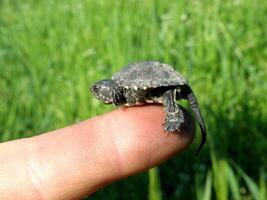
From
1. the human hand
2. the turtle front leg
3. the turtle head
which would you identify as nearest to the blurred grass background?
the turtle front leg

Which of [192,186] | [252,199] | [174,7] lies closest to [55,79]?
[174,7]

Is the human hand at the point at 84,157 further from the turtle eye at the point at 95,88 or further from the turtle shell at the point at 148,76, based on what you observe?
the turtle eye at the point at 95,88

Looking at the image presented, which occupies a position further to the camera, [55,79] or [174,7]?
[174,7]

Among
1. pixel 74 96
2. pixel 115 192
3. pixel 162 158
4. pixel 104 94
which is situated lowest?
pixel 115 192

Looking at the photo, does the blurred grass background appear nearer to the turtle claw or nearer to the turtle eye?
the turtle claw

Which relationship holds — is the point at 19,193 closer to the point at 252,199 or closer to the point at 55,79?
the point at 252,199

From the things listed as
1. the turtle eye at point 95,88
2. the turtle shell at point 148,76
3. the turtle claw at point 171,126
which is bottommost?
Result: the turtle claw at point 171,126

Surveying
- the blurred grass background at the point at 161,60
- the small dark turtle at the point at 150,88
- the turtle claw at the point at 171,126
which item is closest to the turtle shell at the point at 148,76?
the small dark turtle at the point at 150,88
